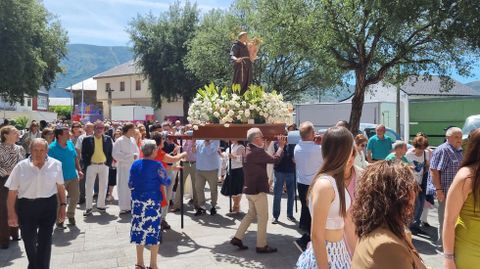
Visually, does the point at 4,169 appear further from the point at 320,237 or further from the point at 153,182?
the point at 320,237

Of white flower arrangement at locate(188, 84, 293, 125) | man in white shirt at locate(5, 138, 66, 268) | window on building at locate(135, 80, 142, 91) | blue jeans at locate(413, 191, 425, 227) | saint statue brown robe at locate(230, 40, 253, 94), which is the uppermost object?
window on building at locate(135, 80, 142, 91)

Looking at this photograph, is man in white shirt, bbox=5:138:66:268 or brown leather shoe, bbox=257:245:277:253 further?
brown leather shoe, bbox=257:245:277:253

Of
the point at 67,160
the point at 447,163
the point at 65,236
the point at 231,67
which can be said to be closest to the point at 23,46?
the point at 231,67

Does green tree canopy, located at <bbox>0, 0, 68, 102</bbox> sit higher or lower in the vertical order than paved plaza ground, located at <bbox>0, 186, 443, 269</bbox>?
higher

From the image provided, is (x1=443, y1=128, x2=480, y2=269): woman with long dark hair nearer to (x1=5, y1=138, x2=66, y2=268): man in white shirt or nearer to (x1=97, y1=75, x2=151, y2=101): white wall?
(x1=5, y1=138, x2=66, y2=268): man in white shirt

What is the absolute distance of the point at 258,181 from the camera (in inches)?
267

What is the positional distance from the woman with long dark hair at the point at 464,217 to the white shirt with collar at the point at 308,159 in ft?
11.7

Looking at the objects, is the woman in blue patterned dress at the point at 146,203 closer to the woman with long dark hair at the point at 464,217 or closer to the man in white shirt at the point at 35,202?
the man in white shirt at the point at 35,202

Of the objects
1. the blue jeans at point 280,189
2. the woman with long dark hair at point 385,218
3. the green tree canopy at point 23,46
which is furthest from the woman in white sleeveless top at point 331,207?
the green tree canopy at point 23,46

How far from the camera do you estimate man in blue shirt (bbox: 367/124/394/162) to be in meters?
9.83

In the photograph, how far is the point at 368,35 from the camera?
1460cm

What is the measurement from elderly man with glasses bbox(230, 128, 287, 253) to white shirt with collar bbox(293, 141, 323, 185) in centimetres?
41

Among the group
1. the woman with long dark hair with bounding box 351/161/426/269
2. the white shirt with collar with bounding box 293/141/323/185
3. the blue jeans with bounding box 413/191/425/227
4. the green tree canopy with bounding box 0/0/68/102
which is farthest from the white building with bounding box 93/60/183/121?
the woman with long dark hair with bounding box 351/161/426/269

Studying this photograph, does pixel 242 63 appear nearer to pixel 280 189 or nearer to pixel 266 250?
pixel 280 189
